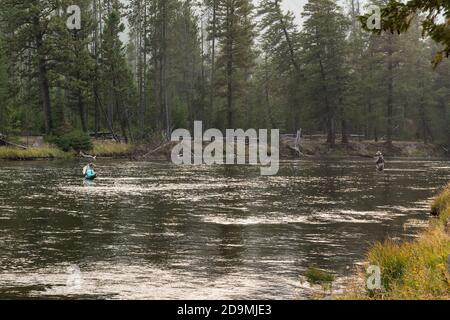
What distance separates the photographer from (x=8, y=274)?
12.6m

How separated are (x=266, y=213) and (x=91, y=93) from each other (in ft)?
164

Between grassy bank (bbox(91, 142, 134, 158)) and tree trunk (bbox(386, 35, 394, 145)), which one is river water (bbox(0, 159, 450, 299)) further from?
tree trunk (bbox(386, 35, 394, 145))

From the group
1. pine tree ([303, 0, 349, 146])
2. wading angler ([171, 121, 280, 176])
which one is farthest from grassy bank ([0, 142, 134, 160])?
pine tree ([303, 0, 349, 146])

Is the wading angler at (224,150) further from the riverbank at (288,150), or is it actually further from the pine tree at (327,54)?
the pine tree at (327,54)

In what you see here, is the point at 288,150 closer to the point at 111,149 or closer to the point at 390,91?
the point at 390,91

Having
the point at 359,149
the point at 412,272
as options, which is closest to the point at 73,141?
the point at 359,149

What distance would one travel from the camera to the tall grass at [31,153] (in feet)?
180

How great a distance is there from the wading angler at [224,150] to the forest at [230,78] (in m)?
2.90

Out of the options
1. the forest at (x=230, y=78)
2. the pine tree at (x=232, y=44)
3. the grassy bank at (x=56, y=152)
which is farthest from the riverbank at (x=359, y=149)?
the grassy bank at (x=56, y=152)

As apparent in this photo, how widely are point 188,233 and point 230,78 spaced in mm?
55770

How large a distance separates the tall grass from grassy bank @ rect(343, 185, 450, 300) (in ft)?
155

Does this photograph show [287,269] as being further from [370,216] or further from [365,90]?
[365,90]

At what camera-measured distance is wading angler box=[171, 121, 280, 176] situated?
61.3 meters
